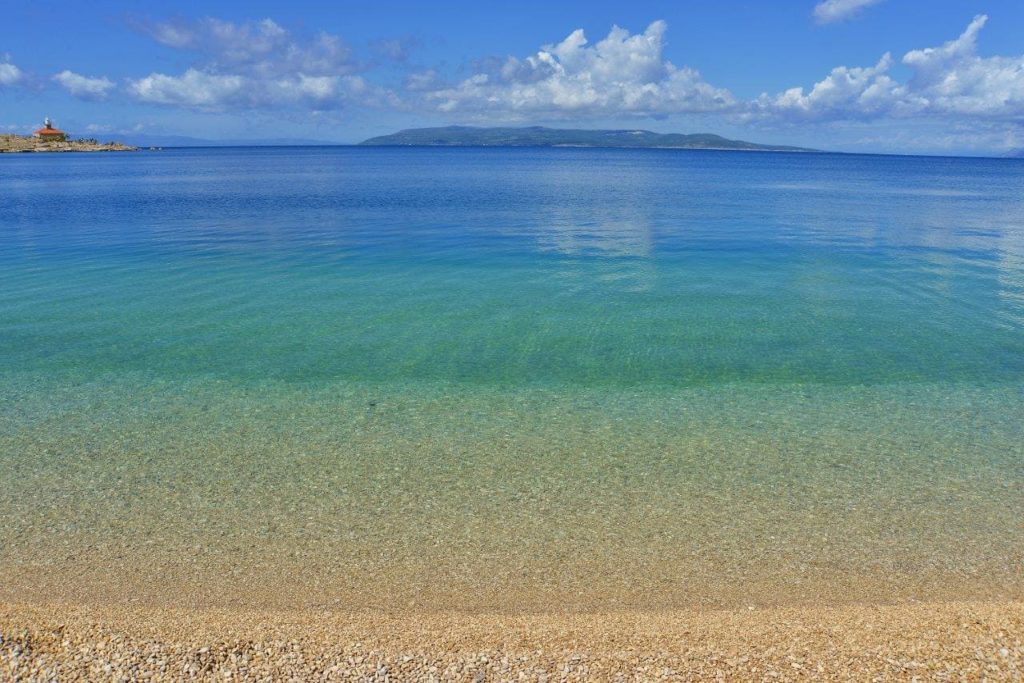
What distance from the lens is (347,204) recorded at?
50.2 metres

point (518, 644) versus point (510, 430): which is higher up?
point (510, 430)

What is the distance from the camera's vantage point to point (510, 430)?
37.2ft

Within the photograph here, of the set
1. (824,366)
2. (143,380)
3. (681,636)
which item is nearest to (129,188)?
(143,380)

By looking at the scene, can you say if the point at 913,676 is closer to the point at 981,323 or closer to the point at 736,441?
the point at 736,441

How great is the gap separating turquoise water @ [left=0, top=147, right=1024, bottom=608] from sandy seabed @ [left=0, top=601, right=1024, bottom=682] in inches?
15.3

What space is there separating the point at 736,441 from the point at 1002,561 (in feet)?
12.2

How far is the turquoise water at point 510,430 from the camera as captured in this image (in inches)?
306

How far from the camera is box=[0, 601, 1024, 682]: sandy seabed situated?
5.96 meters

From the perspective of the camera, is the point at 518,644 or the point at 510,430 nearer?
the point at 518,644

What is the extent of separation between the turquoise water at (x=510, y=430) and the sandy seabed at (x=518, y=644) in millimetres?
389

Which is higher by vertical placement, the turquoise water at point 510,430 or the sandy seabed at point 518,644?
the turquoise water at point 510,430

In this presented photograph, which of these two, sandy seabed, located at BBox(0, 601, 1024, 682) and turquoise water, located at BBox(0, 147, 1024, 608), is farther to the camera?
turquoise water, located at BBox(0, 147, 1024, 608)

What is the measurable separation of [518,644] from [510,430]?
510cm

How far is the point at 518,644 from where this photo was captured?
6.41 metres
